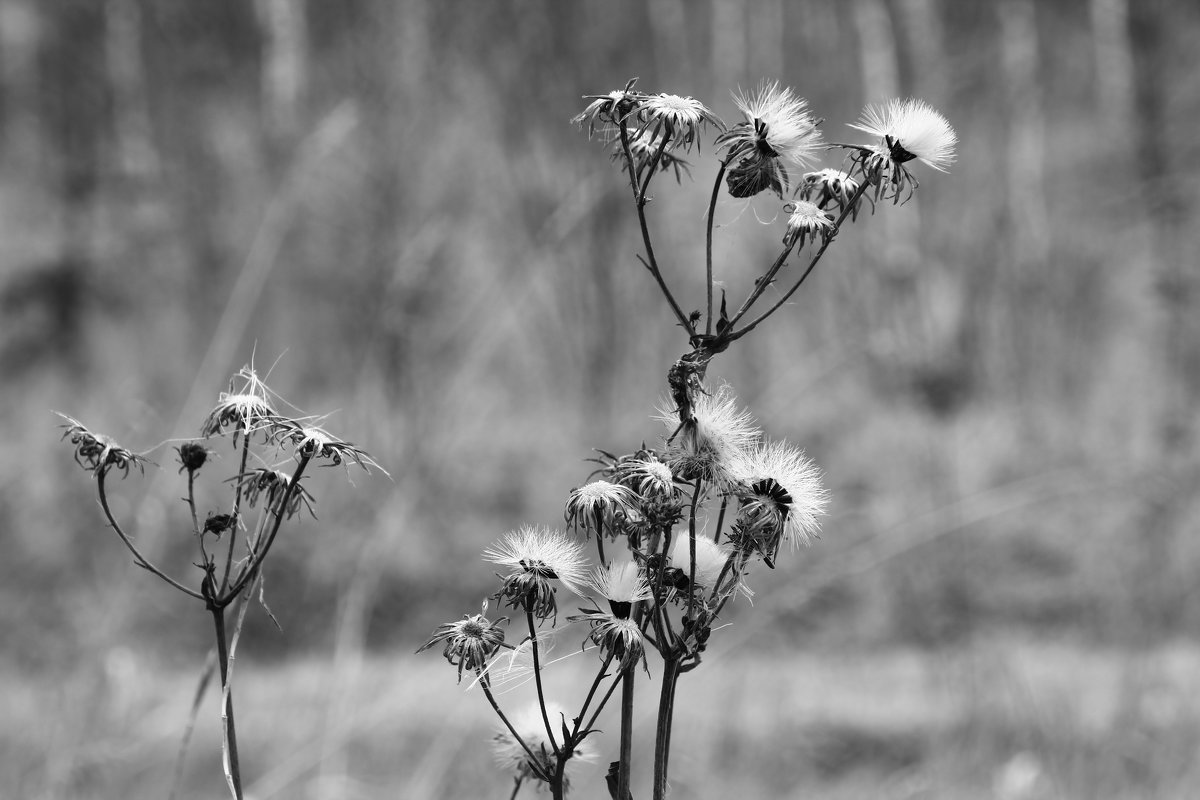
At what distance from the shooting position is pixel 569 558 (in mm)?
615

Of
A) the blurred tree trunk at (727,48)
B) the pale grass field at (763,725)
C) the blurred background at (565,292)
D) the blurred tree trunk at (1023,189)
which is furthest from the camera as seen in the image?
the blurred tree trunk at (727,48)

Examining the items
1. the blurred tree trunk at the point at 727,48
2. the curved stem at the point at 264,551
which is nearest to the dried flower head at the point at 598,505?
the curved stem at the point at 264,551

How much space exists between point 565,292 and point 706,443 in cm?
509

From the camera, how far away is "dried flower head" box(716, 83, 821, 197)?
618 mm

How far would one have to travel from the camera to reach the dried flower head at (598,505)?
0.56 meters

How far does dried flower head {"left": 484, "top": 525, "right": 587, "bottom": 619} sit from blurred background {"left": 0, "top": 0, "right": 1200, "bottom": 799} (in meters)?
3.67

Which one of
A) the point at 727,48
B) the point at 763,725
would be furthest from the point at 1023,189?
the point at 763,725

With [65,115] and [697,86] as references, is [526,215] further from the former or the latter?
[65,115]

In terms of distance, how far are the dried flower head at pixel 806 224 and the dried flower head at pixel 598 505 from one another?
0.14m

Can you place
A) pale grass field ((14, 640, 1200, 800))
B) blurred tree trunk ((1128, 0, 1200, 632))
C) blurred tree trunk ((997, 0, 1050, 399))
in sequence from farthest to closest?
blurred tree trunk ((997, 0, 1050, 399)), blurred tree trunk ((1128, 0, 1200, 632)), pale grass field ((14, 640, 1200, 800))

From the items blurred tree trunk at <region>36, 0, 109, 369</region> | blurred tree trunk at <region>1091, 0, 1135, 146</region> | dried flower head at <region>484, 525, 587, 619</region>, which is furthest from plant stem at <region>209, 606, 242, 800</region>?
blurred tree trunk at <region>1091, 0, 1135, 146</region>

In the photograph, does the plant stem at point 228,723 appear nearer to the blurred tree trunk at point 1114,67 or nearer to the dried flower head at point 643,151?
the dried flower head at point 643,151

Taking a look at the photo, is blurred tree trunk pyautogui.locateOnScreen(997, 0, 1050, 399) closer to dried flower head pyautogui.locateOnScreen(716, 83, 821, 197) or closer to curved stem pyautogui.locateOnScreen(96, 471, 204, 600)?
dried flower head pyautogui.locateOnScreen(716, 83, 821, 197)

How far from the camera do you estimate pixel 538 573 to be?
60 cm
